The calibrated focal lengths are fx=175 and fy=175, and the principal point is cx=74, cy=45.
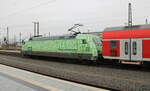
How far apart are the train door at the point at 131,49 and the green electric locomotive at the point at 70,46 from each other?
294cm

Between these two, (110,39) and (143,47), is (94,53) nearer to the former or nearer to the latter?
(110,39)

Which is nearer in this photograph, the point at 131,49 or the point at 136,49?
the point at 136,49

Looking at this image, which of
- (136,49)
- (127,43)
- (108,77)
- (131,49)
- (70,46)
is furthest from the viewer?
(70,46)

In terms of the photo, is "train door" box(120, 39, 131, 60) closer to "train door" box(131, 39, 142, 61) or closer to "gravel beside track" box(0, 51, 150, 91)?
"train door" box(131, 39, 142, 61)

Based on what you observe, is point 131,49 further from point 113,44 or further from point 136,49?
point 113,44

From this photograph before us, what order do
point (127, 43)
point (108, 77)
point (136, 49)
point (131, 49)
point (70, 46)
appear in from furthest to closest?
point (70, 46)
point (127, 43)
point (131, 49)
point (136, 49)
point (108, 77)

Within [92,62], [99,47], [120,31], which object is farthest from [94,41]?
[120,31]

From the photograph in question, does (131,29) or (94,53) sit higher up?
(131,29)

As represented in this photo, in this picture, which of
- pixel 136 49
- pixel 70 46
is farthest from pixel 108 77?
pixel 70 46

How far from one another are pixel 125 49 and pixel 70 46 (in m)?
6.28

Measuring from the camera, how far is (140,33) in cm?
1196

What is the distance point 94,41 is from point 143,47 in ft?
16.9

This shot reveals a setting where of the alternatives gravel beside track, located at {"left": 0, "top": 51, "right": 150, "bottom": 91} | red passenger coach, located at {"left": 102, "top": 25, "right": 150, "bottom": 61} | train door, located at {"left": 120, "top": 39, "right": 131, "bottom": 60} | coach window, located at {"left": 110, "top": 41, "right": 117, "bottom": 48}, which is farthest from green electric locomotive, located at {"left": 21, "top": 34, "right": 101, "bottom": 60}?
gravel beside track, located at {"left": 0, "top": 51, "right": 150, "bottom": 91}

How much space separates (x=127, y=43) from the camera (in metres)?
12.5
